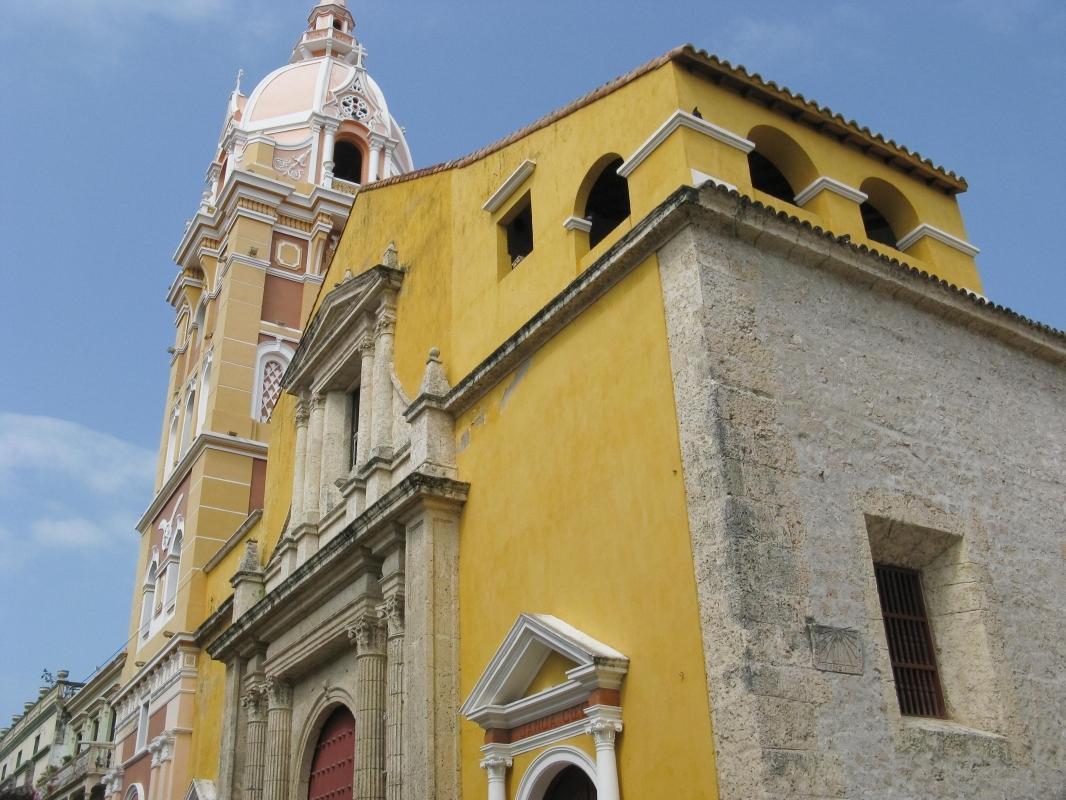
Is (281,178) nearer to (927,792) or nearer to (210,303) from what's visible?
(210,303)

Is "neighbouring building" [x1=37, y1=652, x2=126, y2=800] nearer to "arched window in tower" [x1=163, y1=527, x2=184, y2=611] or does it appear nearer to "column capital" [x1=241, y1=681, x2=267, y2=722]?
"arched window in tower" [x1=163, y1=527, x2=184, y2=611]

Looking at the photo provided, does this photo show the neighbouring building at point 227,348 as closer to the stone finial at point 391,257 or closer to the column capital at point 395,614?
the stone finial at point 391,257

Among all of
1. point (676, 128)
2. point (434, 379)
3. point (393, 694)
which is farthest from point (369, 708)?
point (676, 128)

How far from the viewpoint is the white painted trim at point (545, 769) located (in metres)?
8.03

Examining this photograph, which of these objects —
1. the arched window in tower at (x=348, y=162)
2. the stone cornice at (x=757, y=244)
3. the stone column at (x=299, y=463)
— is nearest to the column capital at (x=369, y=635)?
the stone cornice at (x=757, y=244)

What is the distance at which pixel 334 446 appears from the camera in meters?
14.1

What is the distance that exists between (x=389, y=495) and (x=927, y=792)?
5612mm

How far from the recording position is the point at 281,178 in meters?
22.7

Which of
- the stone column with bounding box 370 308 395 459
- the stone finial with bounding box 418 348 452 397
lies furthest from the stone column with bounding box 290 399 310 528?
the stone finial with bounding box 418 348 452 397

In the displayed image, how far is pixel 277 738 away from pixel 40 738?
95.7 ft

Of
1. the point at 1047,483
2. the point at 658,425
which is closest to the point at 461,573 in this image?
the point at 658,425

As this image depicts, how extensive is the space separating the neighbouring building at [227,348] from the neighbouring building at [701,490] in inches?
244

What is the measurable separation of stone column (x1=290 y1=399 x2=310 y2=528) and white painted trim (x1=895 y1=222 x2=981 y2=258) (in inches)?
309

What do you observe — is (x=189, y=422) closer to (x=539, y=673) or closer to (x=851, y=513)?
(x=539, y=673)
